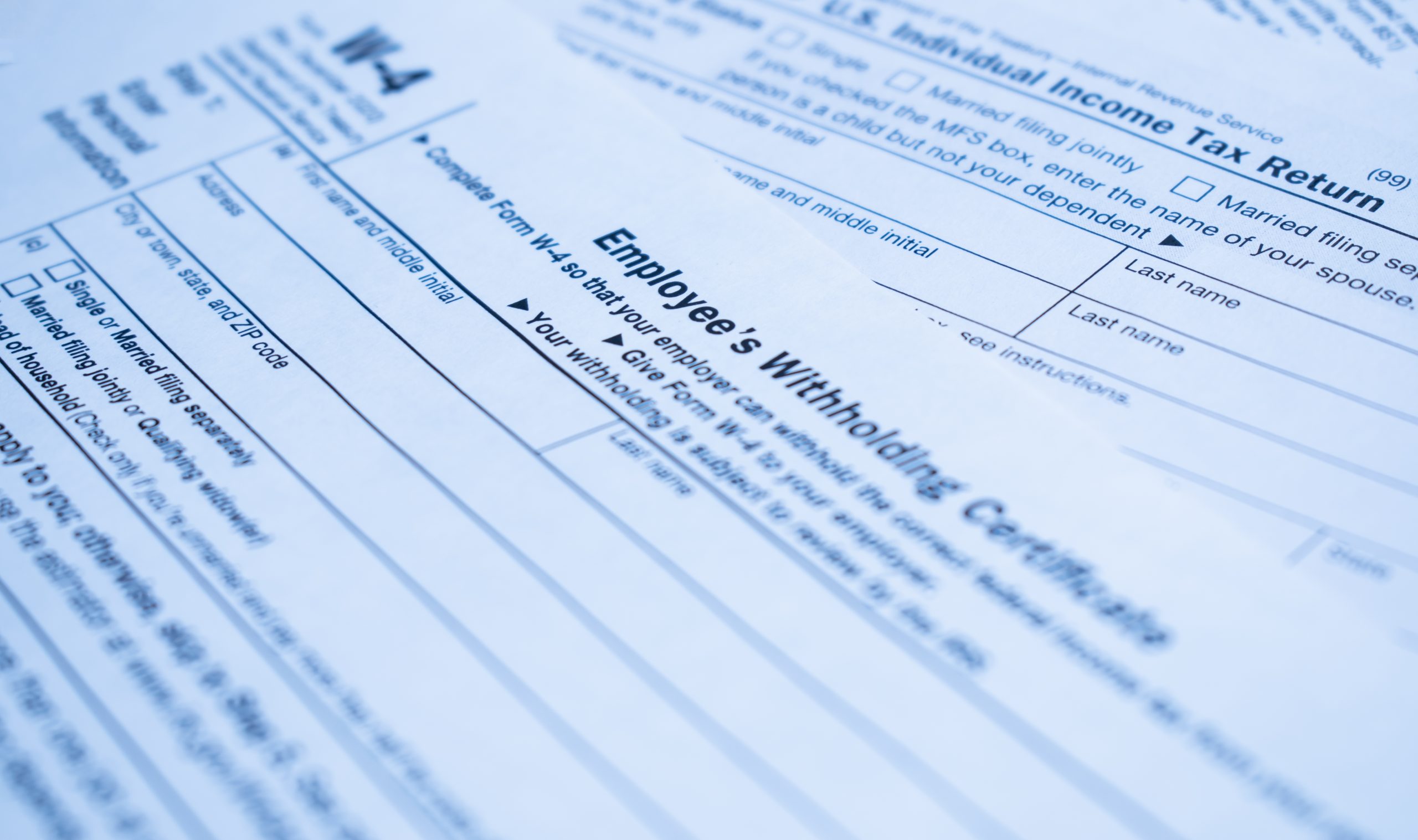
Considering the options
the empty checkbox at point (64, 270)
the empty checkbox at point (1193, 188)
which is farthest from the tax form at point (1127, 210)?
the empty checkbox at point (64, 270)

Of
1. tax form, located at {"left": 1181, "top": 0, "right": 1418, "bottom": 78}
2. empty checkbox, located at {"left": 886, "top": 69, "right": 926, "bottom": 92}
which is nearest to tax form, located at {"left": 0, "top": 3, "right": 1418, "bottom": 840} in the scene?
empty checkbox, located at {"left": 886, "top": 69, "right": 926, "bottom": 92}

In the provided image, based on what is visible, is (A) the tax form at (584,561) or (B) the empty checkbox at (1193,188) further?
(B) the empty checkbox at (1193,188)

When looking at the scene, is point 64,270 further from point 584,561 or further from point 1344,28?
point 1344,28

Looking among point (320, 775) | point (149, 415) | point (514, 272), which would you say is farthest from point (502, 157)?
point (320, 775)

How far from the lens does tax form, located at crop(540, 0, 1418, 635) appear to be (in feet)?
1.33

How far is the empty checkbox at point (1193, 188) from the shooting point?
502 millimetres

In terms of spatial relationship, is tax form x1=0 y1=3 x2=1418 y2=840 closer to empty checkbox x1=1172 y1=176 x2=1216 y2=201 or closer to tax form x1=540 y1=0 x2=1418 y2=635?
tax form x1=540 y1=0 x2=1418 y2=635

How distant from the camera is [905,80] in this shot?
23.2 inches

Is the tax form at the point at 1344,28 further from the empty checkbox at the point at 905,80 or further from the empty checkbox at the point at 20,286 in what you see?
the empty checkbox at the point at 20,286

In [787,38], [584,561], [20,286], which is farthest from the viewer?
[787,38]

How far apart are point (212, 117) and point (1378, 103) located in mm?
557

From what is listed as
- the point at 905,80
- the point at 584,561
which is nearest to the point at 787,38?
the point at 905,80

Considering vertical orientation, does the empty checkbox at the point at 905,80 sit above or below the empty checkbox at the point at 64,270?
above

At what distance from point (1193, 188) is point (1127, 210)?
0.11 feet
